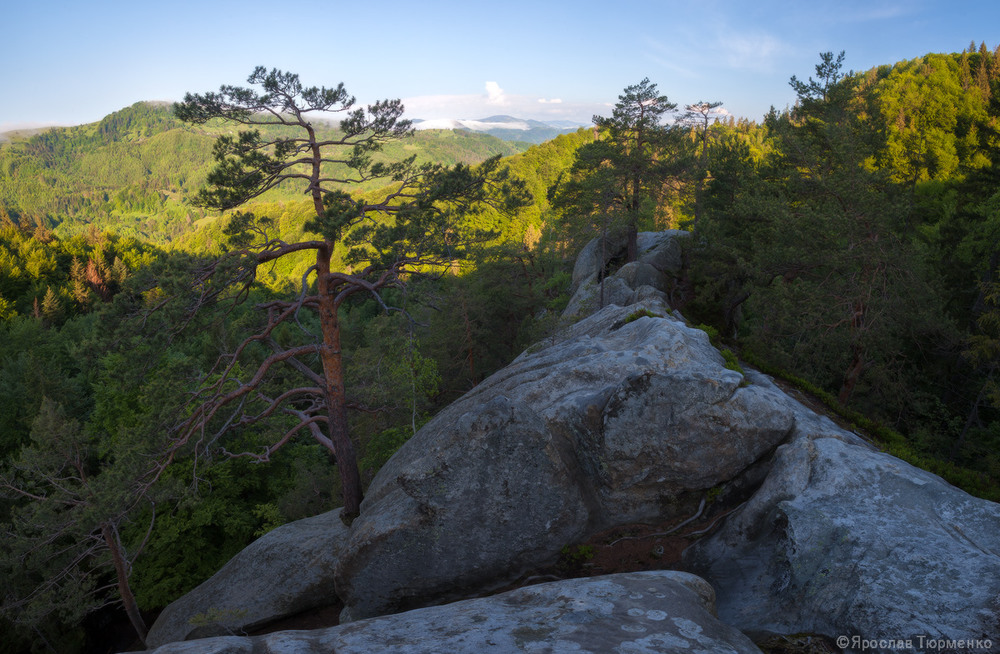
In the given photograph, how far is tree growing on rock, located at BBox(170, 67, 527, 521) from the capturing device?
9781 millimetres

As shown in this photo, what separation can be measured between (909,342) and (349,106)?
82.3ft

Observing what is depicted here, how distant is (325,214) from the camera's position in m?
9.84

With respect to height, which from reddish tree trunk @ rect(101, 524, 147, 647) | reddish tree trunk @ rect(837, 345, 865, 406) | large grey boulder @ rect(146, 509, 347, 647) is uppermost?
reddish tree trunk @ rect(837, 345, 865, 406)

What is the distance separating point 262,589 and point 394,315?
24.5ft

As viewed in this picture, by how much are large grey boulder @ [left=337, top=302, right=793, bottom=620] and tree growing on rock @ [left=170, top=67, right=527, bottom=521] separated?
3.34 metres

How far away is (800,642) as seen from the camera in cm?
605

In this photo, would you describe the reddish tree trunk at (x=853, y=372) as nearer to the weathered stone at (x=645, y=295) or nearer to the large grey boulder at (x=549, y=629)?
the weathered stone at (x=645, y=295)

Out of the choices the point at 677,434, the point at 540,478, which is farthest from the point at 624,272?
the point at 540,478

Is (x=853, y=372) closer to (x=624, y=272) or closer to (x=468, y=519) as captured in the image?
(x=624, y=272)

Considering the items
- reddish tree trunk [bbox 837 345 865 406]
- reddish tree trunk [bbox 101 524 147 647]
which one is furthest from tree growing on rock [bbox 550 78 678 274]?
reddish tree trunk [bbox 101 524 147 647]

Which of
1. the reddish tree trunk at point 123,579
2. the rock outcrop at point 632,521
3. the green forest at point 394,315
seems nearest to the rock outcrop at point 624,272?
the green forest at point 394,315

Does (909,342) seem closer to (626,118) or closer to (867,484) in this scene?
(626,118)

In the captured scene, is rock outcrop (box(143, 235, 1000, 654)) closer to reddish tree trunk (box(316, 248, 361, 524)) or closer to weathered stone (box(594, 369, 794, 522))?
weathered stone (box(594, 369, 794, 522))

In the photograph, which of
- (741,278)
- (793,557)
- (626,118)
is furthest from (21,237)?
(793,557)
